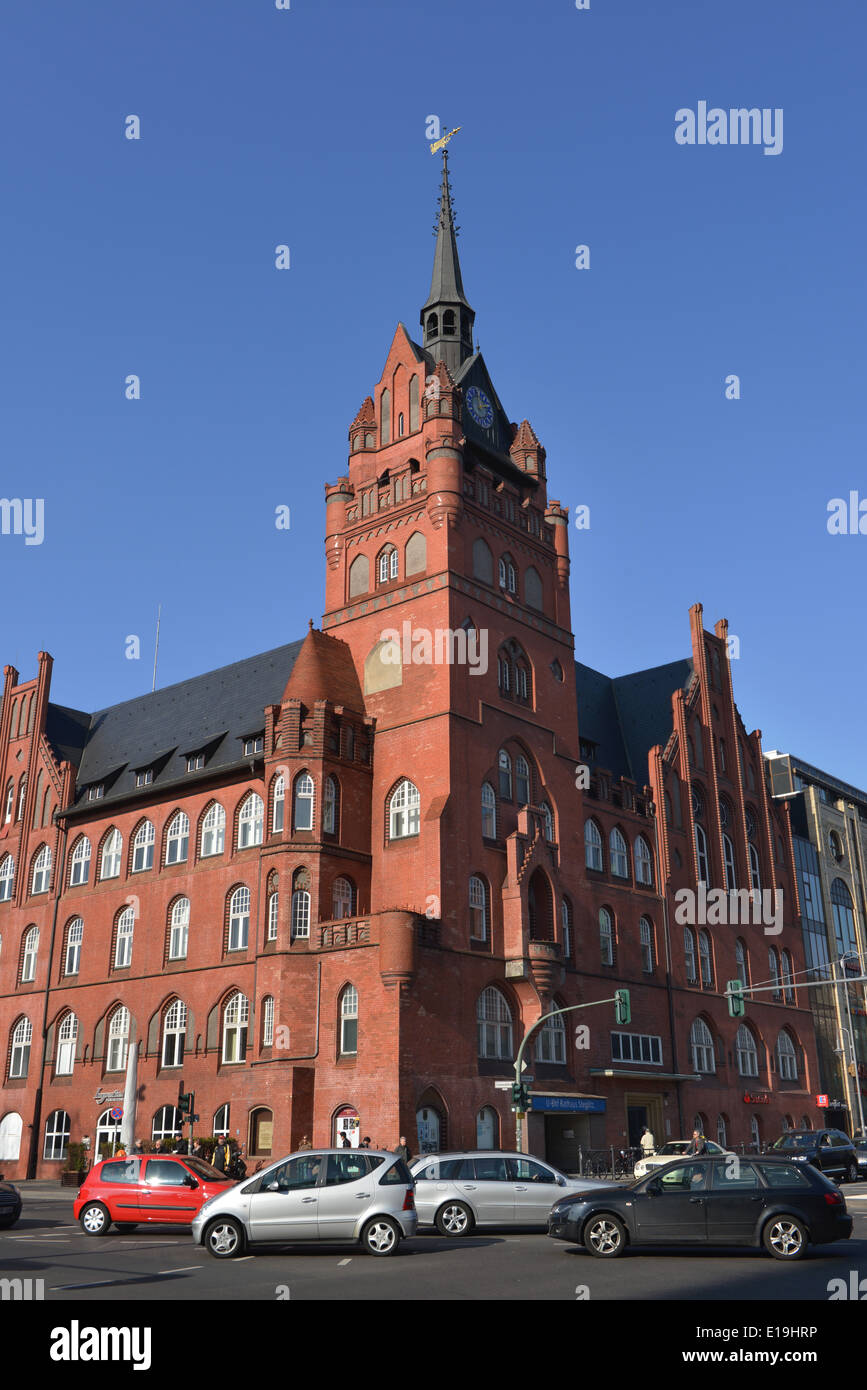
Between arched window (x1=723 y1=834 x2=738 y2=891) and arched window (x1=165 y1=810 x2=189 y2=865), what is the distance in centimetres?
2644

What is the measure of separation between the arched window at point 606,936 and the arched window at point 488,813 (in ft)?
28.6

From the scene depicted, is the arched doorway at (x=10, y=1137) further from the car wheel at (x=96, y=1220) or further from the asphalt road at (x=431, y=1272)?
the asphalt road at (x=431, y=1272)

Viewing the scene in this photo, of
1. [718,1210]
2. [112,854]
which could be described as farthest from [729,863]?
[718,1210]

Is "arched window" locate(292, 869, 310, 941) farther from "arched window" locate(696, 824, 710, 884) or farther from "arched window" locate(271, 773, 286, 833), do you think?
"arched window" locate(696, 824, 710, 884)

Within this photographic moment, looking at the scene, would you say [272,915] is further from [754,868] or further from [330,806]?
[754,868]

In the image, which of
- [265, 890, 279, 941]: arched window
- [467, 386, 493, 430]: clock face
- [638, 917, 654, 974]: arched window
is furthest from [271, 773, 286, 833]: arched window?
[467, 386, 493, 430]: clock face

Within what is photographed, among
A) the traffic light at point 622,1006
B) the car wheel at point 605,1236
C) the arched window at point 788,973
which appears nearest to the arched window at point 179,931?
the traffic light at point 622,1006

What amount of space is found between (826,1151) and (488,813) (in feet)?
51.3

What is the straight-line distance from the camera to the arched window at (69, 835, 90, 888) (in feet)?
173

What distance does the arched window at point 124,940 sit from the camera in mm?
49188

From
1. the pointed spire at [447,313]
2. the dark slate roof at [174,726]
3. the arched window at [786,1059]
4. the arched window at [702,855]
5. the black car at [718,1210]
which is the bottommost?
the black car at [718,1210]

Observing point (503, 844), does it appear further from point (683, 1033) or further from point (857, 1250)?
point (857, 1250)

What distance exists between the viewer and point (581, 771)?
4959 centimetres
